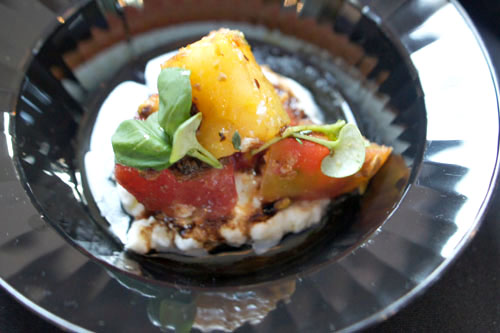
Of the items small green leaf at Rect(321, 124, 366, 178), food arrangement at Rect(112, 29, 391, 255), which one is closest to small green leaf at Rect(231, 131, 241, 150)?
food arrangement at Rect(112, 29, 391, 255)

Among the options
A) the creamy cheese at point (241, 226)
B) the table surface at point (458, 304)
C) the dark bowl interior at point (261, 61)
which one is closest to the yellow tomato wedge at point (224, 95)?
the creamy cheese at point (241, 226)

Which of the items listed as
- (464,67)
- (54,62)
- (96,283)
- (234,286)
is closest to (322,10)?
(464,67)

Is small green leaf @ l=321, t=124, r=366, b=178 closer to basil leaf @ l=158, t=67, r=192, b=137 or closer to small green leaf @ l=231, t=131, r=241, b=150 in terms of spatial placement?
small green leaf @ l=231, t=131, r=241, b=150

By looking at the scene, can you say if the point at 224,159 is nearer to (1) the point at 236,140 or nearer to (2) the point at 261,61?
(1) the point at 236,140

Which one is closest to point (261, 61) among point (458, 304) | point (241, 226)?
point (241, 226)

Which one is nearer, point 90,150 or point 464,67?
point 464,67

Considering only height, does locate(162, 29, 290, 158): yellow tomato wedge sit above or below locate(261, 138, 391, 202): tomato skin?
above

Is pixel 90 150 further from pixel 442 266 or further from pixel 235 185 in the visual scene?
pixel 442 266
